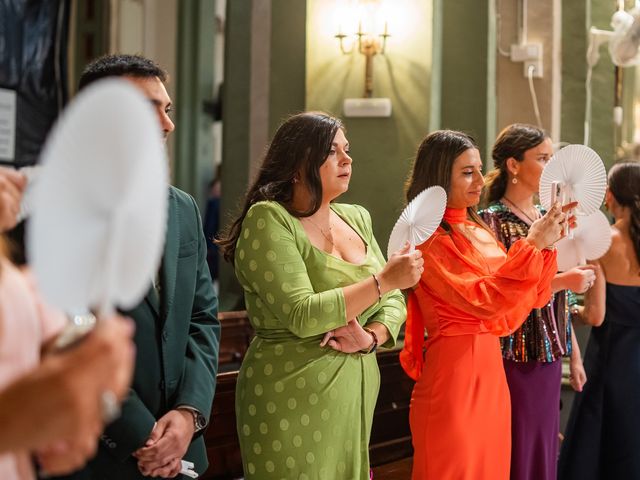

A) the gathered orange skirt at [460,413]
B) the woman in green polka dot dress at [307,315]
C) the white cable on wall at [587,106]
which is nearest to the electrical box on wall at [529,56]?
the white cable on wall at [587,106]

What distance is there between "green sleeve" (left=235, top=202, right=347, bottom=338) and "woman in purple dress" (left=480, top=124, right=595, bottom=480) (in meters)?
1.18

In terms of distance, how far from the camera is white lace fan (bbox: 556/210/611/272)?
3273 mm

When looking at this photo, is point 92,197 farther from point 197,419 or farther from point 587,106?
point 587,106

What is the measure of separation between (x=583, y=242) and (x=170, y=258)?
189 centimetres

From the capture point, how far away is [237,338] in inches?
206

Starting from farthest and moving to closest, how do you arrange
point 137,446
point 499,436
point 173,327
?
point 499,436 → point 173,327 → point 137,446

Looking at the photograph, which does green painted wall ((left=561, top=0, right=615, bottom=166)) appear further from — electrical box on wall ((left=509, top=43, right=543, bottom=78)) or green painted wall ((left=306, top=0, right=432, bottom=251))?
green painted wall ((left=306, top=0, right=432, bottom=251))

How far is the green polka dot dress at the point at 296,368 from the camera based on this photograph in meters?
2.27

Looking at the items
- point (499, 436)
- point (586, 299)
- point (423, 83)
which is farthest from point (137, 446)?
point (423, 83)

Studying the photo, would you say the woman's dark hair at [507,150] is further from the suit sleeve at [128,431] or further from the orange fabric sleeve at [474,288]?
the suit sleeve at [128,431]

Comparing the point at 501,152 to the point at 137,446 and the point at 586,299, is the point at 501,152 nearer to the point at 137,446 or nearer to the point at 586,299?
the point at 586,299

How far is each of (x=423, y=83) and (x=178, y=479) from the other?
3.16 m

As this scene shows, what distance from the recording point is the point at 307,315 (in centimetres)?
222

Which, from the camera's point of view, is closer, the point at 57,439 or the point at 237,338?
the point at 57,439
